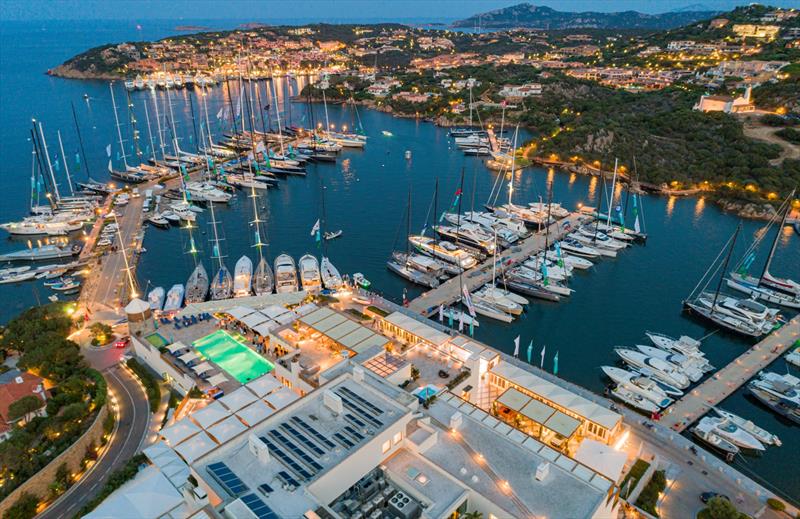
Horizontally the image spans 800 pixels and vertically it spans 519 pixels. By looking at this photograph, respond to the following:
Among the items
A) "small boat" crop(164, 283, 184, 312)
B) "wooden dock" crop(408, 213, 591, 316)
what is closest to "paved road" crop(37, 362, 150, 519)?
"small boat" crop(164, 283, 184, 312)

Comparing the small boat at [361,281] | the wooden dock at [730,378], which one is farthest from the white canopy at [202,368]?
the wooden dock at [730,378]

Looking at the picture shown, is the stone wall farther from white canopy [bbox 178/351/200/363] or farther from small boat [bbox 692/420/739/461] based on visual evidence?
small boat [bbox 692/420/739/461]

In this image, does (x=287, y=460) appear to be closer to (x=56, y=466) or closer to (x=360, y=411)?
(x=360, y=411)

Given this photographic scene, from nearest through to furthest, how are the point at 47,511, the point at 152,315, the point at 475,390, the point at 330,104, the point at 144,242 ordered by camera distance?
the point at 47,511 → the point at 475,390 → the point at 152,315 → the point at 144,242 → the point at 330,104

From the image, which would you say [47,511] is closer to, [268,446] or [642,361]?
[268,446]

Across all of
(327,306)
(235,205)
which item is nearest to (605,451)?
(327,306)

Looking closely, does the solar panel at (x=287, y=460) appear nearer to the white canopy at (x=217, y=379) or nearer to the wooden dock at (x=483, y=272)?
the white canopy at (x=217, y=379)
